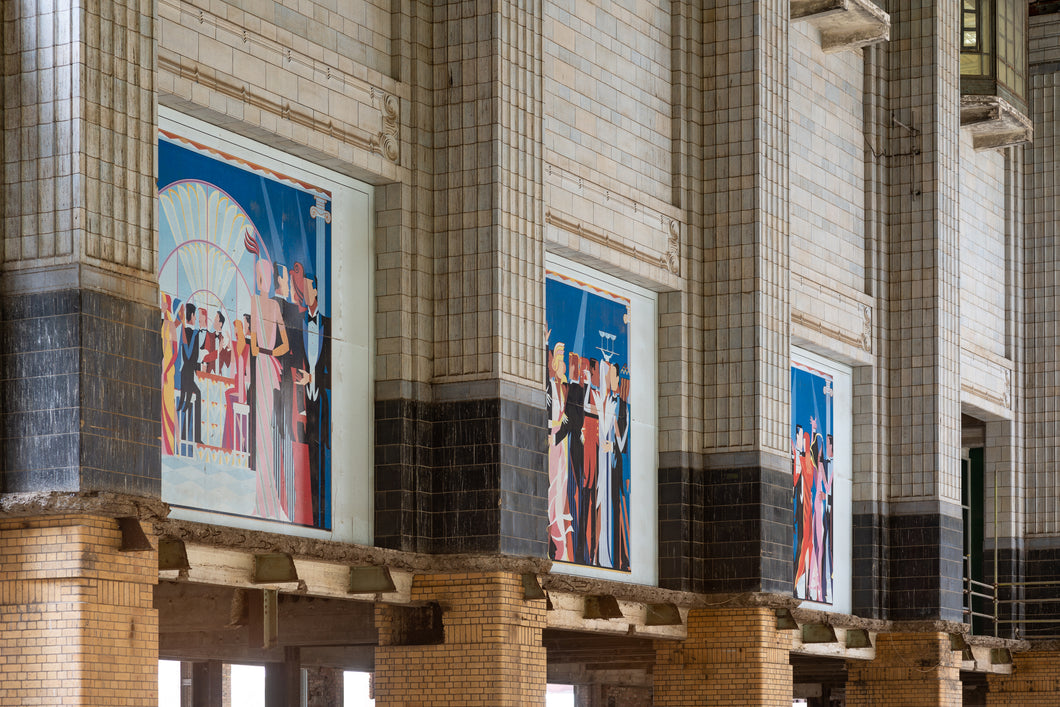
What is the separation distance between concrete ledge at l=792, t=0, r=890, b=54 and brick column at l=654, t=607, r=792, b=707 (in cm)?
1020

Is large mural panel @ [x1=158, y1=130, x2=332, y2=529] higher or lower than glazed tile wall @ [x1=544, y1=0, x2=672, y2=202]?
lower

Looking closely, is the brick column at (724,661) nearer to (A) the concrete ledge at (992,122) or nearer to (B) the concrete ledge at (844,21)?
(B) the concrete ledge at (844,21)

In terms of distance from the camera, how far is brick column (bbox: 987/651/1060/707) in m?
35.5

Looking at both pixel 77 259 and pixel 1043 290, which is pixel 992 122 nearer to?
pixel 1043 290

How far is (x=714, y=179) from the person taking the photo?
2559 centimetres

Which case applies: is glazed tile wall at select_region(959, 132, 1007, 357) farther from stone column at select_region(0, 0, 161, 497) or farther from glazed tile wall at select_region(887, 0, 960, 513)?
stone column at select_region(0, 0, 161, 497)

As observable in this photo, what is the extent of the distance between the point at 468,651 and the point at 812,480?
1108cm

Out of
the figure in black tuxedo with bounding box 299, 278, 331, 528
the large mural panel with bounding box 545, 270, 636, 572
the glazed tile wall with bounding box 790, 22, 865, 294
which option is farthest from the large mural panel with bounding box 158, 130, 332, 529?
the glazed tile wall with bounding box 790, 22, 865, 294

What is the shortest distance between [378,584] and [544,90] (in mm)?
6627

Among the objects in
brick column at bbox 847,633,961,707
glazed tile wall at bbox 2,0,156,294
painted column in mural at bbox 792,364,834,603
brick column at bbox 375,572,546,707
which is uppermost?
glazed tile wall at bbox 2,0,156,294

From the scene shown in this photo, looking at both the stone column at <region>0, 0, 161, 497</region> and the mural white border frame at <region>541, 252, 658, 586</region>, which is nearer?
the stone column at <region>0, 0, 161, 497</region>

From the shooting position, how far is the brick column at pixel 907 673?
99.2 feet

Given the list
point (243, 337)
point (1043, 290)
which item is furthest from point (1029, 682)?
point (243, 337)

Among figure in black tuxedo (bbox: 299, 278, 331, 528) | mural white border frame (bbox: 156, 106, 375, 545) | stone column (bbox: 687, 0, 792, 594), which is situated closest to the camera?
figure in black tuxedo (bbox: 299, 278, 331, 528)
